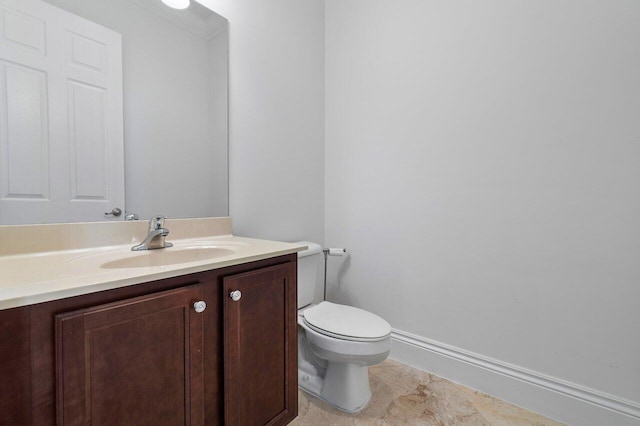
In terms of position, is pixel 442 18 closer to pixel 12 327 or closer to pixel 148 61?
pixel 148 61

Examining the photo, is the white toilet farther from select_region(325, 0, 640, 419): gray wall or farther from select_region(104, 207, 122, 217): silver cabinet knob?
select_region(104, 207, 122, 217): silver cabinet knob

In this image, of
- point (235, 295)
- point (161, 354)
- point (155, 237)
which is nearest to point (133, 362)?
point (161, 354)

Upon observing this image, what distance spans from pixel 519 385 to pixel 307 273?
46.1 inches

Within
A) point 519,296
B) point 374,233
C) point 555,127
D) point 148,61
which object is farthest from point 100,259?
point 555,127

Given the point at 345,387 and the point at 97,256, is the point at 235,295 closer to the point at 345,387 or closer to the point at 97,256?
the point at 97,256

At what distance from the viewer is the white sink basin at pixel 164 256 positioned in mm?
916

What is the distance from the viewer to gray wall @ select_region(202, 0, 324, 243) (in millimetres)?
1467

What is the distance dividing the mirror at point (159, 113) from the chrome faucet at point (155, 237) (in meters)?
0.11

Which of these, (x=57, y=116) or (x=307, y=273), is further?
(x=307, y=273)

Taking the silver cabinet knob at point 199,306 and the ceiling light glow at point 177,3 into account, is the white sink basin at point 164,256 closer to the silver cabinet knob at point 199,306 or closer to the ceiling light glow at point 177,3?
the silver cabinet knob at point 199,306

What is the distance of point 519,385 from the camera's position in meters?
1.34

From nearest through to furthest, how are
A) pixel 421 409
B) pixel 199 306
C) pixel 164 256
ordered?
pixel 199 306, pixel 164 256, pixel 421 409

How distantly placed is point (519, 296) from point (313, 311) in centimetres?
102

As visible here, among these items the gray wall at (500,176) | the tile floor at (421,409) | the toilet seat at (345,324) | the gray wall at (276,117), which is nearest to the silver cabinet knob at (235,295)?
the toilet seat at (345,324)
